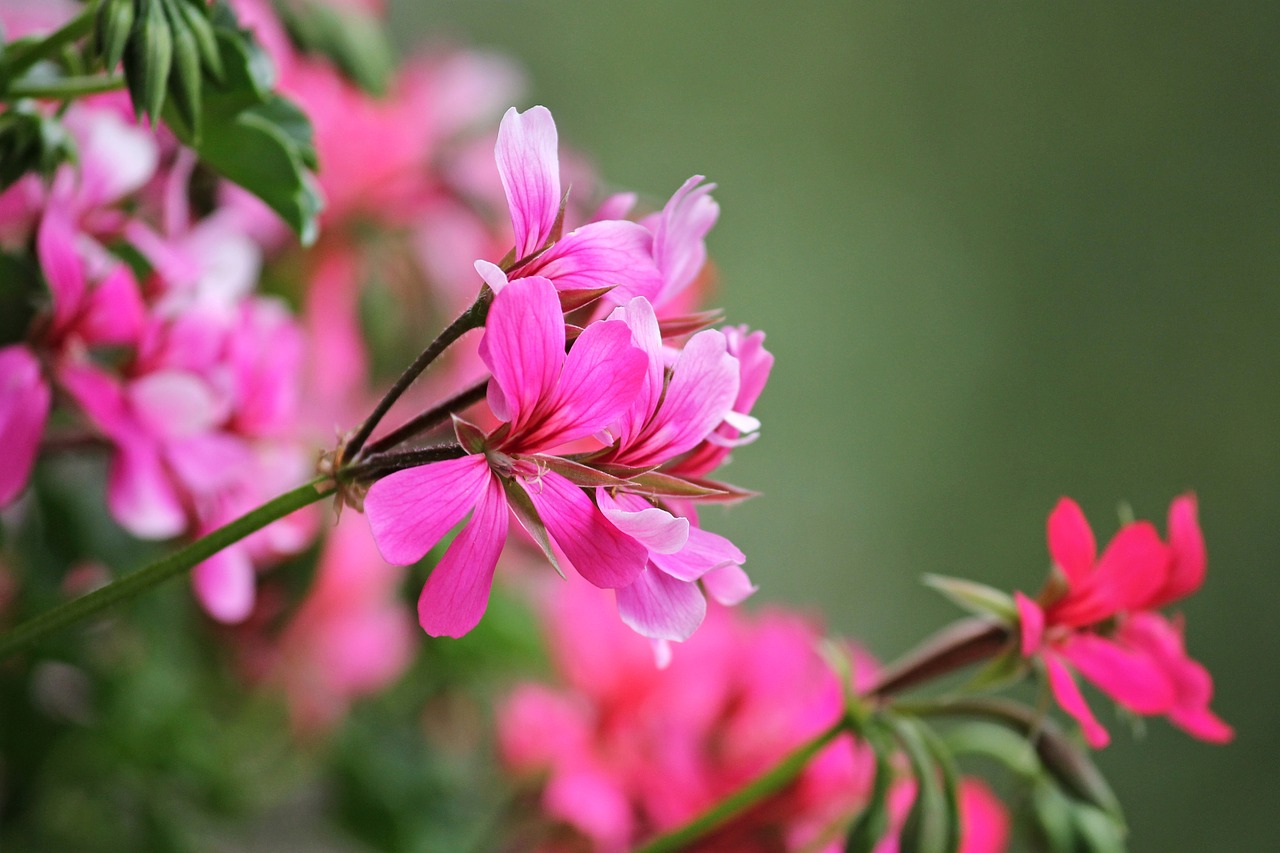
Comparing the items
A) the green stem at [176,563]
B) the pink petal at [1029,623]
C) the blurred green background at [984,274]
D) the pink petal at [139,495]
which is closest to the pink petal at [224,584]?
the pink petal at [139,495]

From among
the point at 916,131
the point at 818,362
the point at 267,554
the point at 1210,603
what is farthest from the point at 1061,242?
the point at 267,554

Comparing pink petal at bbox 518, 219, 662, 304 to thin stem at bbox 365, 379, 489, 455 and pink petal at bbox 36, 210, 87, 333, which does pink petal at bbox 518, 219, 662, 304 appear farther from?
pink petal at bbox 36, 210, 87, 333

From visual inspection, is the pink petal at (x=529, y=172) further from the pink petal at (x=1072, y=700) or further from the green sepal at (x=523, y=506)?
the pink petal at (x=1072, y=700)

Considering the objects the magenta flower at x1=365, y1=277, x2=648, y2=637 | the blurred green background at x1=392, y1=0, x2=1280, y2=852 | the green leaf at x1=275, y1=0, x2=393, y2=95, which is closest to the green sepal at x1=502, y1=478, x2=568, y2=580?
the magenta flower at x1=365, y1=277, x2=648, y2=637

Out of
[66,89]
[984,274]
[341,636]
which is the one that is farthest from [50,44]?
[984,274]

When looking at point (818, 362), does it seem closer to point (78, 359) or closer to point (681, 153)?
point (681, 153)

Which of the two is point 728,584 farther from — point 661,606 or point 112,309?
point 112,309

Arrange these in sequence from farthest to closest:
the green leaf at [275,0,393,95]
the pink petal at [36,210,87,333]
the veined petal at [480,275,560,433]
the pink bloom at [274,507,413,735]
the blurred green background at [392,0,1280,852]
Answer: the blurred green background at [392,0,1280,852]
the pink bloom at [274,507,413,735]
the green leaf at [275,0,393,95]
the pink petal at [36,210,87,333]
the veined petal at [480,275,560,433]
